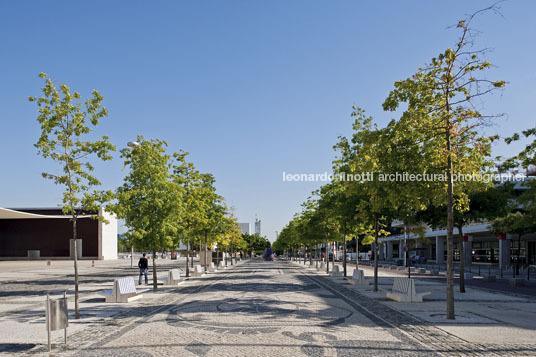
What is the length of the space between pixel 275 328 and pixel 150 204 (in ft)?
40.5

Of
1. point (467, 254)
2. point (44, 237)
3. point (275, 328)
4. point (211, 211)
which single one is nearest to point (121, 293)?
point (275, 328)

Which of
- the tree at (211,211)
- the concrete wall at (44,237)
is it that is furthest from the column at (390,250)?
the tree at (211,211)

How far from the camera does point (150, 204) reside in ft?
75.4

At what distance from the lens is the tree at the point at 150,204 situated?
22734 millimetres

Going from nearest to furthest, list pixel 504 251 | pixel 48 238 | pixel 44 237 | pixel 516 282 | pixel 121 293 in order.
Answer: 1. pixel 121 293
2. pixel 516 282
3. pixel 504 251
4. pixel 48 238
5. pixel 44 237

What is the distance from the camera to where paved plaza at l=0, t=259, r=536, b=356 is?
9992mm

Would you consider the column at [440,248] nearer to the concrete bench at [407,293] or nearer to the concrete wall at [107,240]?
the concrete bench at [407,293]

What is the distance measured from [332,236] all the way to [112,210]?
33.0 metres

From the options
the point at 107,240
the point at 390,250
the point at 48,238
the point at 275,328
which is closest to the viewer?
the point at 275,328

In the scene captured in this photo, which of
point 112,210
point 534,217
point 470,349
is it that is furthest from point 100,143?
point 534,217

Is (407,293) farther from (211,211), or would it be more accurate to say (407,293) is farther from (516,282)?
(211,211)

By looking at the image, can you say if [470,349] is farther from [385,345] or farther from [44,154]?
[44,154]

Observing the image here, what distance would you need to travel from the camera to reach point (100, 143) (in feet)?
47.4

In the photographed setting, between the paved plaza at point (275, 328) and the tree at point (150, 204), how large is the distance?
387 cm
